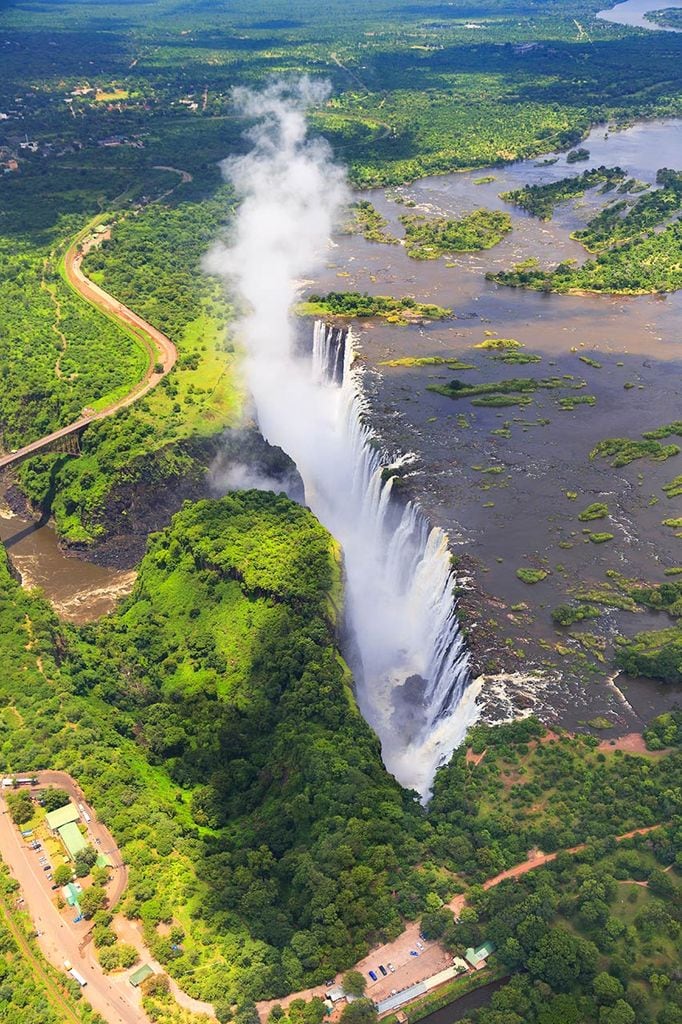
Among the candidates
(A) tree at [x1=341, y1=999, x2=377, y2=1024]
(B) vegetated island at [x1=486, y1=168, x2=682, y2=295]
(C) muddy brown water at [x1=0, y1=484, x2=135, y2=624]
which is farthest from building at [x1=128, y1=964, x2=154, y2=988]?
(B) vegetated island at [x1=486, y1=168, x2=682, y2=295]

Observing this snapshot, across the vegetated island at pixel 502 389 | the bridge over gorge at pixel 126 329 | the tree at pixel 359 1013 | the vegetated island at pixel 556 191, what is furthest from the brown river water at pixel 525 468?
the tree at pixel 359 1013

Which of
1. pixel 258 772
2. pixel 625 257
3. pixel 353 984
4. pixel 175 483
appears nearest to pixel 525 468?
pixel 175 483

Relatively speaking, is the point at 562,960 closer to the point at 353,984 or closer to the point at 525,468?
the point at 353,984

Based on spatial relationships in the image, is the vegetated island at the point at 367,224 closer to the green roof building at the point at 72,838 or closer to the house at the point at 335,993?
the green roof building at the point at 72,838

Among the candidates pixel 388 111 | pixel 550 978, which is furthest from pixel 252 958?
pixel 388 111

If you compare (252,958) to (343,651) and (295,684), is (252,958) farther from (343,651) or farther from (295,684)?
(343,651)

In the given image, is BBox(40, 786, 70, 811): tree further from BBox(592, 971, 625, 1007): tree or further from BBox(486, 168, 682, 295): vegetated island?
BBox(486, 168, 682, 295): vegetated island
